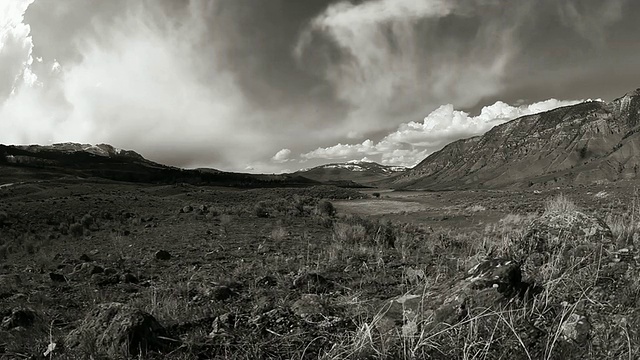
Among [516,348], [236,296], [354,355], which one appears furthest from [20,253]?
[516,348]

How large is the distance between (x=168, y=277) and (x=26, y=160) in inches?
6834

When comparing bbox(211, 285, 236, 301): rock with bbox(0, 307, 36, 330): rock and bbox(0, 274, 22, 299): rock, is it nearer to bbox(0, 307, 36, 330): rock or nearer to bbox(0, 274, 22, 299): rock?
bbox(0, 307, 36, 330): rock

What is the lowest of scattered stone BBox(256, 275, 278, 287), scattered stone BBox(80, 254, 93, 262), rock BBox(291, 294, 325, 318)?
scattered stone BBox(80, 254, 93, 262)

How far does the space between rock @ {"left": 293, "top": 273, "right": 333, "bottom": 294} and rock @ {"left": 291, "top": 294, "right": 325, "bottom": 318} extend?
105 centimetres

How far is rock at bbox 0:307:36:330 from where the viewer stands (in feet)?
Result: 12.3

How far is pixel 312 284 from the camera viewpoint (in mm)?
5090

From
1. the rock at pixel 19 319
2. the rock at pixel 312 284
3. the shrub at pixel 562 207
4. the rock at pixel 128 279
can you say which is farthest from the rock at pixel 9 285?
the shrub at pixel 562 207

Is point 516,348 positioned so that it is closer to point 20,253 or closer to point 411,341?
point 411,341

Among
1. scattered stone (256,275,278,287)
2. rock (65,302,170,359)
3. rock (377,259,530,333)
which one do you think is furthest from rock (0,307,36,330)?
rock (377,259,530,333)

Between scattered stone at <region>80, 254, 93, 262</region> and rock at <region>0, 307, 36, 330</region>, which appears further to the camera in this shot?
scattered stone at <region>80, 254, 93, 262</region>

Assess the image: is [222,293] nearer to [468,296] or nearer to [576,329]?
[468,296]

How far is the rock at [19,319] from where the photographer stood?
3736 millimetres

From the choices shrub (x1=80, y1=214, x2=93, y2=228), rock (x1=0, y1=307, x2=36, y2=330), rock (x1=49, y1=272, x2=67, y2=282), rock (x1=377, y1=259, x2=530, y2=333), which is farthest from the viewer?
shrub (x1=80, y1=214, x2=93, y2=228)

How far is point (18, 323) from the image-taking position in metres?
3.80
